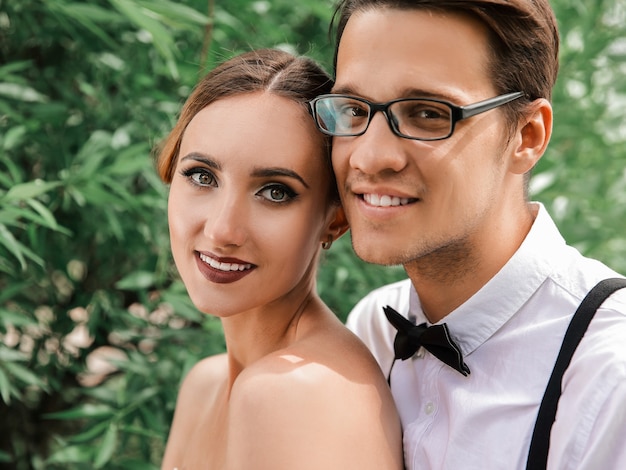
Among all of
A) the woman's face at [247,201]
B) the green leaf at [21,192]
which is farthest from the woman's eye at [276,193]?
the green leaf at [21,192]

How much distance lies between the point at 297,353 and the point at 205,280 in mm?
220

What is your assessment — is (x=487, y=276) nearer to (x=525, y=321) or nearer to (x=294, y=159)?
(x=525, y=321)

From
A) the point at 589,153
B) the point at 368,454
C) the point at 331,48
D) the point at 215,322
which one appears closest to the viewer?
the point at 368,454

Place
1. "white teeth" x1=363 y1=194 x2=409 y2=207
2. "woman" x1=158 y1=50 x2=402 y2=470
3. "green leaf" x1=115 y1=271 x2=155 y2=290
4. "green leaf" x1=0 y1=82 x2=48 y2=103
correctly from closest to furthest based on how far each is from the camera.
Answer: "woman" x1=158 y1=50 x2=402 y2=470 → "white teeth" x1=363 y1=194 x2=409 y2=207 → "green leaf" x1=0 y1=82 x2=48 y2=103 → "green leaf" x1=115 y1=271 x2=155 y2=290

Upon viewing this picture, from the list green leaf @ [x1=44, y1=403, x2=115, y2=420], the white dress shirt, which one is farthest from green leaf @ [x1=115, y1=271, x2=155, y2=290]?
the white dress shirt

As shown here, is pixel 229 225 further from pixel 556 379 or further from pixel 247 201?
pixel 556 379

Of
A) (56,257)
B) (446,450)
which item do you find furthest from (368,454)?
(56,257)

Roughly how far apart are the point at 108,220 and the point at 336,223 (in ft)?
2.87

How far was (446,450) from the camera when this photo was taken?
1494 mm

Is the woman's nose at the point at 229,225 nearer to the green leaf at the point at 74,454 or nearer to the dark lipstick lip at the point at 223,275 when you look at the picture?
the dark lipstick lip at the point at 223,275

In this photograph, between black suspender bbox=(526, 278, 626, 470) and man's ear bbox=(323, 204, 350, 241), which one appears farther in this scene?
man's ear bbox=(323, 204, 350, 241)

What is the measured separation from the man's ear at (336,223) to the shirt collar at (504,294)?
0.28 meters

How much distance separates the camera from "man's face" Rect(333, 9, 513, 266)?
1.49m

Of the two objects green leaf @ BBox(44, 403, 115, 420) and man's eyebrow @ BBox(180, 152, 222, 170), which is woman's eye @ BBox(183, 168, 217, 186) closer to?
man's eyebrow @ BBox(180, 152, 222, 170)
